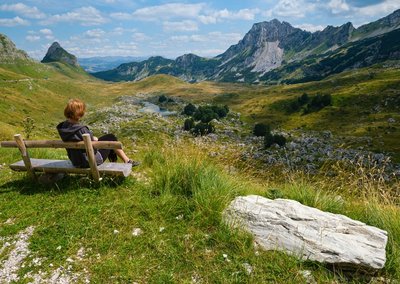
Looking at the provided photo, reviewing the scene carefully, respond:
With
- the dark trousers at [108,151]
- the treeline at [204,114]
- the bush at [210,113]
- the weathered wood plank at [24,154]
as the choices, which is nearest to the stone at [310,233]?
the dark trousers at [108,151]

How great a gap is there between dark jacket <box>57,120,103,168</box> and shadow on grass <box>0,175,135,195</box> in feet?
2.00

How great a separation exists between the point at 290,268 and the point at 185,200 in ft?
11.1

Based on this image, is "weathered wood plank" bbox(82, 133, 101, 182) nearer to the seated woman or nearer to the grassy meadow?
the grassy meadow

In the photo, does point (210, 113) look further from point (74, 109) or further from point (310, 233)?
point (310, 233)

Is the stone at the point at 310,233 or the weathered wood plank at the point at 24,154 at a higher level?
the weathered wood plank at the point at 24,154

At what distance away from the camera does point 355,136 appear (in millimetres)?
114000

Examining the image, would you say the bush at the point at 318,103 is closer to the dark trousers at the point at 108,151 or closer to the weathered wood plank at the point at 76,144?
the dark trousers at the point at 108,151

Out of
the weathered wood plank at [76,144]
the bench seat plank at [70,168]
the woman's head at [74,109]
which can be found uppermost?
the woman's head at [74,109]

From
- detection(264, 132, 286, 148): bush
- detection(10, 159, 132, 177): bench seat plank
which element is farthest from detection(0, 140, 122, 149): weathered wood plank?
detection(264, 132, 286, 148): bush

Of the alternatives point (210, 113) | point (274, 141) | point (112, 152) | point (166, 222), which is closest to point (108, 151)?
point (112, 152)

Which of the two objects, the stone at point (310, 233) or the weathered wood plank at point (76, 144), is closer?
the stone at point (310, 233)

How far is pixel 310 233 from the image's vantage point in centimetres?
720

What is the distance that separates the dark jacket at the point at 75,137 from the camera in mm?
9648

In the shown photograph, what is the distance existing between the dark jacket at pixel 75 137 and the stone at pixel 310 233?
493 centimetres
